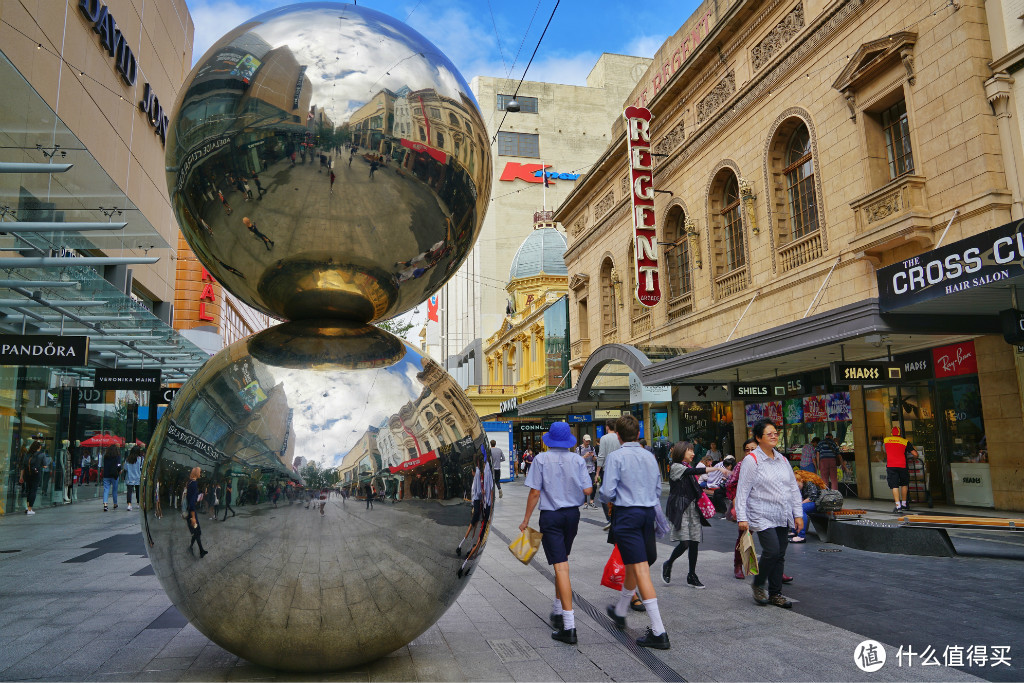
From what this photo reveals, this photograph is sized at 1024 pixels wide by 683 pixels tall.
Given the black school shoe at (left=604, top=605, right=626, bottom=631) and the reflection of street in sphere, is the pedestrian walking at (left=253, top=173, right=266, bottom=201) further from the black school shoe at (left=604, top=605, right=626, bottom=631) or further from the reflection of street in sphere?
the black school shoe at (left=604, top=605, right=626, bottom=631)

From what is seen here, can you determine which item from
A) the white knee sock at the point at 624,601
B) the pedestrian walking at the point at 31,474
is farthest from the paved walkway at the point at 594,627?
the pedestrian walking at the point at 31,474

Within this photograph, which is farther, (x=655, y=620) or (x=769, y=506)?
(x=769, y=506)

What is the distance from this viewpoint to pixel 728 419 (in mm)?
20578

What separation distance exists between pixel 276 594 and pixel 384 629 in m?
0.53

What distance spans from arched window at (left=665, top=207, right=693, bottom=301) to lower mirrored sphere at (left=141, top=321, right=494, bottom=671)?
19.3m

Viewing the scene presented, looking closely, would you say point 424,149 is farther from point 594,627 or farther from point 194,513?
point 594,627

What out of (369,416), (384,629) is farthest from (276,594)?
(369,416)

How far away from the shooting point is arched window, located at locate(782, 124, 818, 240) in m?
15.7

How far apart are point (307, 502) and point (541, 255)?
143 feet

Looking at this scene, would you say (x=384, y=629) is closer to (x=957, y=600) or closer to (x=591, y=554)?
(x=957, y=600)

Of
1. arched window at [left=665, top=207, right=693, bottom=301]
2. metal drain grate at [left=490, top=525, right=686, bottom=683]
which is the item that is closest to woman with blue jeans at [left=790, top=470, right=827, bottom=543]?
metal drain grate at [left=490, top=525, right=686, bottom=683]

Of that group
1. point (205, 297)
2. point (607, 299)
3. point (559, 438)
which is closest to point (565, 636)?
point (559, 438)

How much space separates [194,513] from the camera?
9.61 feet

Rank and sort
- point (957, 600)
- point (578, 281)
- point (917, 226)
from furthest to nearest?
point (578, 281)
point (917, 226)
point (957, 600)
